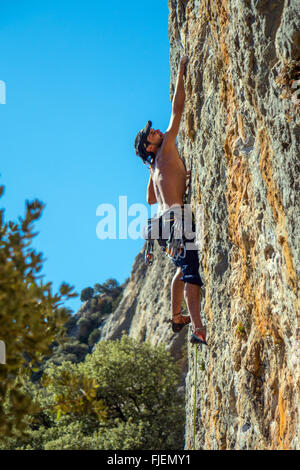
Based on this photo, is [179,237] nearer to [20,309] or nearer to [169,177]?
[169,177]

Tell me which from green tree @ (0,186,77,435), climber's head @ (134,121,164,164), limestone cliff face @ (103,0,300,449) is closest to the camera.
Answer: green tree @ (0,186,77,435)

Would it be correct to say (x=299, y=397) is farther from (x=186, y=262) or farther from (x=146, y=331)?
(x=146, y=331)

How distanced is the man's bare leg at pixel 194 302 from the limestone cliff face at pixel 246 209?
0.93 ft

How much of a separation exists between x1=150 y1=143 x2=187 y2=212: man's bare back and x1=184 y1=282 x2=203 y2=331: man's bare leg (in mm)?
1200

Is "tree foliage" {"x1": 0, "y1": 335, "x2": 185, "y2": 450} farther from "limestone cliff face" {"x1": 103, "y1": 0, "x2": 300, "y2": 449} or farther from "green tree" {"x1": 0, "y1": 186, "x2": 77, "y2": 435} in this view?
"green tree" {"x1": 0, "y1": 186, "x2": 77, "y2": 435}

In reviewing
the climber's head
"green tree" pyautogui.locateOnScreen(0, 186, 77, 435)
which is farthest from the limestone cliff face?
"green tree" pyautogui.locateOnScreen(0, 186, 77, 435)

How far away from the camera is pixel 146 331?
29.2 m

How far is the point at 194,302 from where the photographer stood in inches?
267

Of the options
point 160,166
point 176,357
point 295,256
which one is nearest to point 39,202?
point 295,256

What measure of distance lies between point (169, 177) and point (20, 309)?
4335 mm

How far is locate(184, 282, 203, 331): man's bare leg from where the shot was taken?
6.73 meters

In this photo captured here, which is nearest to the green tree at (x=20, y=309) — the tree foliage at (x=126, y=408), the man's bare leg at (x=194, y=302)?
the man's bare leg at (x=194, y=302)

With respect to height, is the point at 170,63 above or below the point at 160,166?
above
